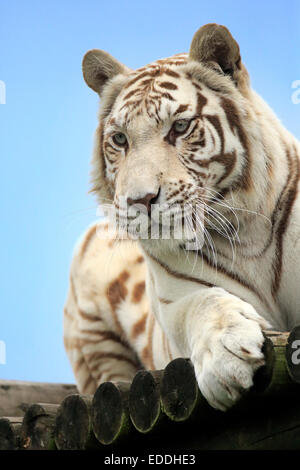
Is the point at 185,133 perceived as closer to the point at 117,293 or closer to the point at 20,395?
the point at 117,293

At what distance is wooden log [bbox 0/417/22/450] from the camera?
2.78 metres

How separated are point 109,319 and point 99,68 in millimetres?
1477

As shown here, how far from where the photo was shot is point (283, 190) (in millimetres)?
2955

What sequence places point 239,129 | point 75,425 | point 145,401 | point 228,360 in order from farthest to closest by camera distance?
point 239,129
point 75,425
point 145,401
point 228,360

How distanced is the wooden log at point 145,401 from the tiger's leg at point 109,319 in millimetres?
1571

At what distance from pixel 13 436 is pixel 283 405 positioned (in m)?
1.14

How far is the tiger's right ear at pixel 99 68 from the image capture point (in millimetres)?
3316

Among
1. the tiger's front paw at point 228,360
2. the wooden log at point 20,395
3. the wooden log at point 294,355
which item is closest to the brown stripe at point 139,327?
the wooden log at point 20,395

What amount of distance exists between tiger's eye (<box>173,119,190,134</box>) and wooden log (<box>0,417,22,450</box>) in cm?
→ 129

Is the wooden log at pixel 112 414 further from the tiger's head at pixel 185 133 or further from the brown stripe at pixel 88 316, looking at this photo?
the brown stripe at pixel 88 316

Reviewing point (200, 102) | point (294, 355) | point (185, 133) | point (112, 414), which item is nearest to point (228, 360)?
point (294, 355)

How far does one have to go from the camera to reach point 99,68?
3.34 meters

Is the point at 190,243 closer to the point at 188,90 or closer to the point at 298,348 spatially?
the point at 188,90
